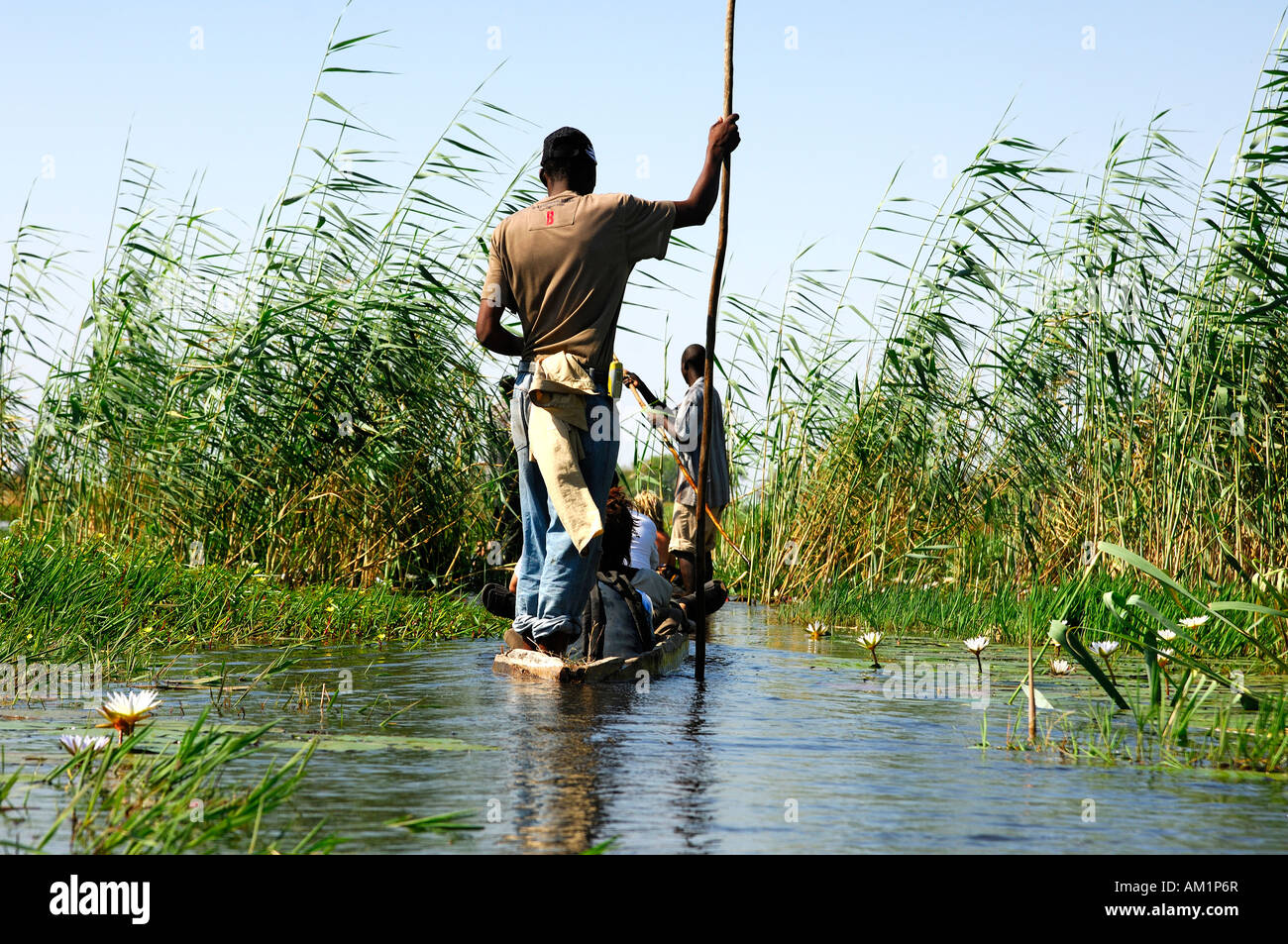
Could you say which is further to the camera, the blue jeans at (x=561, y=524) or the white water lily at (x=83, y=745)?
the blue jeans at (x=561, y=524)

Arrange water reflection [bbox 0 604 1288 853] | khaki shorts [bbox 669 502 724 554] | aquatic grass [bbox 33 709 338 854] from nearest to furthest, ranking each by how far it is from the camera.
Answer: aquatic grass [bbox 33 709 338 854]
water reflection [bbox 0 604 1288 853]
khaki shorts [bbox 669 502 724 554]

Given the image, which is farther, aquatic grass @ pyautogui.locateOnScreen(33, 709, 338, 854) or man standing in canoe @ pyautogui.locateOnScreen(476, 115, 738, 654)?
man standing in canoe @ pyautogui.locateOnScreen(476, 115, 738, 654)

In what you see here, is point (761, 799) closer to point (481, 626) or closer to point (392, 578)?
point (481, 626)

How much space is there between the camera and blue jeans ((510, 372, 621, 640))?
6.14m

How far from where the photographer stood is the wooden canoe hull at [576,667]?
6.04 m

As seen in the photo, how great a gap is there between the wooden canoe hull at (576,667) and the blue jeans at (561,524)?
5.1 inches

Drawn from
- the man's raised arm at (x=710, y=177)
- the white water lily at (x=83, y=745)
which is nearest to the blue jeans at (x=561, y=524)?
the man's raised arm at (x=710, y=177)

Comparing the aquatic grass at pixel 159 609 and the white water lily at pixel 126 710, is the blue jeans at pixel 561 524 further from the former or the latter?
the white water lily at pixel 126 710

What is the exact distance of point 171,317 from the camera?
964 centimetres

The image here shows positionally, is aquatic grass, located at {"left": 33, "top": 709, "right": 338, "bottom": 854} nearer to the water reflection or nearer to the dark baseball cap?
the water reflection

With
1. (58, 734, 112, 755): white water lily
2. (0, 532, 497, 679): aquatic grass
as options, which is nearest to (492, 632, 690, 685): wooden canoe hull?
(0, 532, 497, 679): aquatic grass

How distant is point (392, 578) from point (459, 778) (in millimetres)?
5720

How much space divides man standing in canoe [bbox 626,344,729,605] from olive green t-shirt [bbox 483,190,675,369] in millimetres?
3433

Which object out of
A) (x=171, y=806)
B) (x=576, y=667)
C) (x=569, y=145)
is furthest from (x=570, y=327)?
(x=171, y=806)
